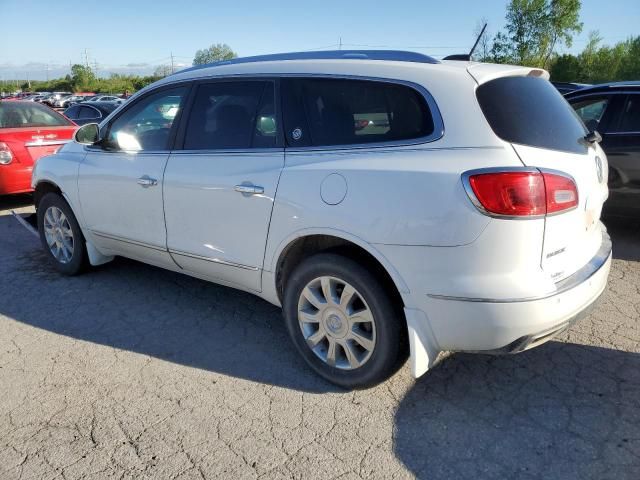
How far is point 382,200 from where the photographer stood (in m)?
2.53

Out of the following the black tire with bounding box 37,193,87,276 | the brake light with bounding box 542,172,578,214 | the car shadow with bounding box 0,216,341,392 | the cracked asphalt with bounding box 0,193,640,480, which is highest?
the brake light with bounding box 542,172,578,214

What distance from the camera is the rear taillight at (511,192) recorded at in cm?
229

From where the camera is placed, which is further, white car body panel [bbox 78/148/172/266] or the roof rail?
white car body panel [bbox 78/148/172/266]

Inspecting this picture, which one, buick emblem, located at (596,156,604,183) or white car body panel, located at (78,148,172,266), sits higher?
buick emblem, located at (596,156,604,183)

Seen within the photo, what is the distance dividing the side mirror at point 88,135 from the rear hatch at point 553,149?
306 cm

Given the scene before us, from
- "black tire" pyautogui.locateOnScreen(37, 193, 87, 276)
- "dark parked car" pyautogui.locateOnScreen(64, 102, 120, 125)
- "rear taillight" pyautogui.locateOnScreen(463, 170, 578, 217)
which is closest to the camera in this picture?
"rear taillight" pyautogui.locateOnScreen(463, 170, 578, 217)

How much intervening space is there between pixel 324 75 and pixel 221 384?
183cm

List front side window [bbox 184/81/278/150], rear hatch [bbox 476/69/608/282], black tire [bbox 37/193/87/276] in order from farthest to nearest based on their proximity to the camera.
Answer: black tire [bbox 37/193/87/276] < front side window [bbox 184/81/278/150] < rear hatch [bbox 476/69/608/282]

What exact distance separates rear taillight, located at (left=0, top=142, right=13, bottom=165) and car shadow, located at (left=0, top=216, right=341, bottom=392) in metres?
2.42

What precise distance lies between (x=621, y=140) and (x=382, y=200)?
12.6ft

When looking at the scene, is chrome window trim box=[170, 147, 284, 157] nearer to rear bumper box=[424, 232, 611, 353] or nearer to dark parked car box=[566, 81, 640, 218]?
rear bumper box=[424, 232, 611, 353]

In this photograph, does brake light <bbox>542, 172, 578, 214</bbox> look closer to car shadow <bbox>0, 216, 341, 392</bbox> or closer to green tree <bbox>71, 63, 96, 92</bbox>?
car shadow <bbox>0, 216, 341, 392</bbox>

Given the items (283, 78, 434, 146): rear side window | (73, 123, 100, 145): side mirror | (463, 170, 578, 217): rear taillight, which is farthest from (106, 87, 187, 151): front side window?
(463, 170, 578, 217): rear taillight

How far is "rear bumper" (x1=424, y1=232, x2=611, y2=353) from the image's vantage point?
235cm
